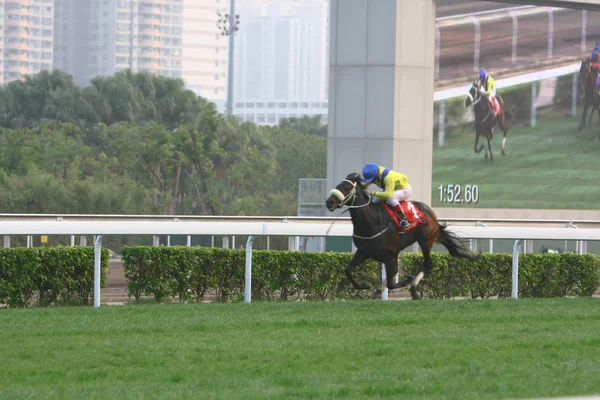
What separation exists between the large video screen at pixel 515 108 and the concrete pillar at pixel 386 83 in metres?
0.24

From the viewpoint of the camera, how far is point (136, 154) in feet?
137

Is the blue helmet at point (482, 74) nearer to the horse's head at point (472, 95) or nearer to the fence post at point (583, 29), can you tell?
the horse's head at point (472, 95)

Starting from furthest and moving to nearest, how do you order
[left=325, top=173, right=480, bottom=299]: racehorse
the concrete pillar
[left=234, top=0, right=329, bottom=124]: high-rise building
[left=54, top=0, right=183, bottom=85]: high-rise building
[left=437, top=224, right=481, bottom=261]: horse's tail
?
1. [left=234, top=0, right=329, bottom=124]: high-rise building
2. [left=54, top=0, right=183, bottom=85]: high-rise building
3. the concrete pillar
4. [left=437, top=224, right=481, bottom=261]: horse's tail
5. [left=325, top=173, right=480, bottom=299]: racehorse

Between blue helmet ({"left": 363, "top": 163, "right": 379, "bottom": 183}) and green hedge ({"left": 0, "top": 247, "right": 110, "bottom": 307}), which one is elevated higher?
blue helmet ({"left": 363, "top": 163, "right": 379, "bottom": 183})

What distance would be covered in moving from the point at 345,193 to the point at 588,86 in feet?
35.1

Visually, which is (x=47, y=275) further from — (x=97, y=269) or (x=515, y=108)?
(x=515, y=108)

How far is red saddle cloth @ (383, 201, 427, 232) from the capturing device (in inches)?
372

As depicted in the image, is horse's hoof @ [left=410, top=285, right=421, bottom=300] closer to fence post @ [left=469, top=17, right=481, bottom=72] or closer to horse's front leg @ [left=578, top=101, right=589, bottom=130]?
fence post @ [left=469, top=17, right=481, bottom=72]

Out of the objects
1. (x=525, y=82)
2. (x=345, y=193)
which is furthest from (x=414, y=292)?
(x=525, y=82)

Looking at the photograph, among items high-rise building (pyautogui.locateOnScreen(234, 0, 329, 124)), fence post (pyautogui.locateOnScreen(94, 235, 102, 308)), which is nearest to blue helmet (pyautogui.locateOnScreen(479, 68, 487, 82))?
fence post (pyautogui.locateOnScreen(94, 235, 102, 308))

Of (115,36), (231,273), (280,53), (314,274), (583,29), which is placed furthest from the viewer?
(280,53)

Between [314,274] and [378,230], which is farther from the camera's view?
[314,274]

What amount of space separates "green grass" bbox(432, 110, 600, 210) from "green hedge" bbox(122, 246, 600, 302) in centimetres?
656

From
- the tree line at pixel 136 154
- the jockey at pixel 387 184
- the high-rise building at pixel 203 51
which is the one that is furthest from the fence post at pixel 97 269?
the high-rise building at pixel 203 51
